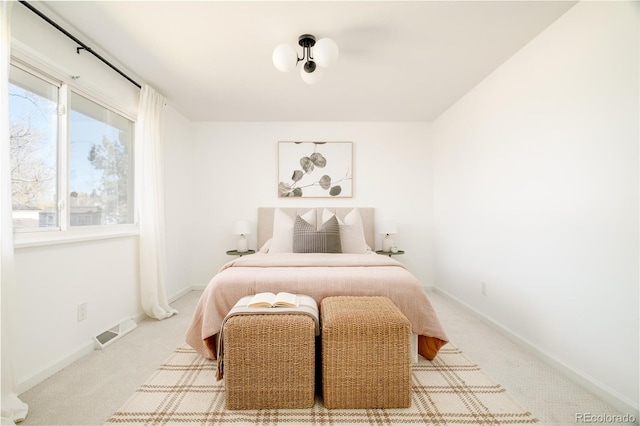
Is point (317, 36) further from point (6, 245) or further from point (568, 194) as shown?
point (6, 245)

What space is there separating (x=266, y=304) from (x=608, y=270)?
194 cm

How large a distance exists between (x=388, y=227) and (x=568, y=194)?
212cm

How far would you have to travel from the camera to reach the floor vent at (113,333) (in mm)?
2326

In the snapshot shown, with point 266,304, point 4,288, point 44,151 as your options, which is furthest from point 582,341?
point 44,151

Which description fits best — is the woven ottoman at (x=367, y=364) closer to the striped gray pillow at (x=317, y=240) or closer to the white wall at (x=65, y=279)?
the striped gray pillow at (x=317, y=240)

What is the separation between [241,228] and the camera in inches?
152

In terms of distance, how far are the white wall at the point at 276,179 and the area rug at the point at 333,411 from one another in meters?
2.33

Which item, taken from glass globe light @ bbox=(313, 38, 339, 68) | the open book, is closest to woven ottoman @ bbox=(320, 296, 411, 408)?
the open book

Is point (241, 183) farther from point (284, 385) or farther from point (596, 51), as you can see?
point (596, 51)

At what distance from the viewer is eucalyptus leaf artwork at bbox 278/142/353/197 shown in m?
4.15

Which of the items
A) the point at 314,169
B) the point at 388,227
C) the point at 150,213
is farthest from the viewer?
the point at 314,169

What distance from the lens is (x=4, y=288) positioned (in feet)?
5.15

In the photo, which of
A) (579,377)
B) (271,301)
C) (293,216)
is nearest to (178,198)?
(293,216)

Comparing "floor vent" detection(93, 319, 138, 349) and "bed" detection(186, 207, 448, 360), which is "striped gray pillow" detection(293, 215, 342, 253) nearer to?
"bed" detection(186, 207, 448, 360)
